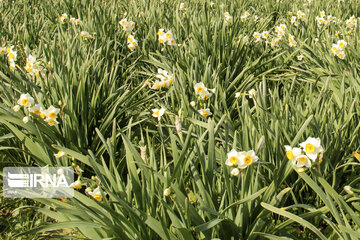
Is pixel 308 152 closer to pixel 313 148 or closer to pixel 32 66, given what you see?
pixel 313 148

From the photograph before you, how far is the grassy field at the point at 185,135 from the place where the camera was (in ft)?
4.73

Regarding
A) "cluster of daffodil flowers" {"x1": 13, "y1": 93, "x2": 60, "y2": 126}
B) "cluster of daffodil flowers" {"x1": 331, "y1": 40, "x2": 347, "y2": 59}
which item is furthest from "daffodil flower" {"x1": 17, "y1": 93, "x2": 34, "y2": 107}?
"cluster of daffodil flowers" {"x1": 331, "y1": 40, "x2": 347, "y2": 59}

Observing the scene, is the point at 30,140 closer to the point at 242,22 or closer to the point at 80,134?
the point at 80,134

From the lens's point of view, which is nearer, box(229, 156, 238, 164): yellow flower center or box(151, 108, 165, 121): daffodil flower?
box(229, 156, 238, 164): yellow flower center

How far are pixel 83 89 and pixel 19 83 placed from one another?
43cm

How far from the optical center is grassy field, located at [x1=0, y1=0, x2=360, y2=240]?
4.73ft

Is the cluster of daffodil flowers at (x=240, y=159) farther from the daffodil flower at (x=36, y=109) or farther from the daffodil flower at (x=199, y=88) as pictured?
the daffodil flower at (x=36, y=109)

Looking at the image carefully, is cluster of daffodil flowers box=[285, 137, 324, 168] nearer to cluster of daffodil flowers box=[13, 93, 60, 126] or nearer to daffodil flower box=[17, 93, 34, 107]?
cluster of daffodil flowers box=[13, 93, 60, 126]

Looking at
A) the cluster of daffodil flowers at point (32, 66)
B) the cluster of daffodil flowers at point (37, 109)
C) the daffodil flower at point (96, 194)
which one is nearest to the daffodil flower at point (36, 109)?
the cluster of daffodil flowers at point (37, 109)

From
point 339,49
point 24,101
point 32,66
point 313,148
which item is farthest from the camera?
point 339,49

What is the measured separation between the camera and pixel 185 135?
211 centimetres

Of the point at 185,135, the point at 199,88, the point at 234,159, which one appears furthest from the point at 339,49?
the point at 234,159

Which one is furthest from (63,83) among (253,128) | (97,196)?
(253,128)

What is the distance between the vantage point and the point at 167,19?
147 inches
